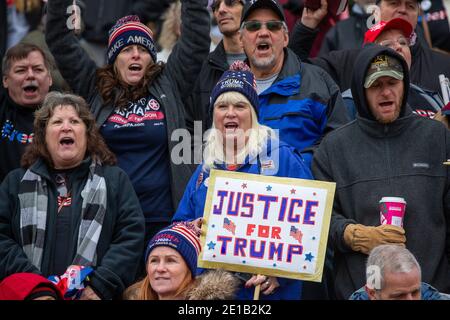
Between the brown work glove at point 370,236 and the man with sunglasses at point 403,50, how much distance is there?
5.18 ft

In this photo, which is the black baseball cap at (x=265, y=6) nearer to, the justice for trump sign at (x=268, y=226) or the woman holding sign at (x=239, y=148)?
the woman holding sign at (x=239, y=148)

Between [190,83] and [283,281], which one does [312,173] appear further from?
[190,83]

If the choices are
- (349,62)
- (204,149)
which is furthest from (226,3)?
(204,149)

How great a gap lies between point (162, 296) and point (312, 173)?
1.34 m

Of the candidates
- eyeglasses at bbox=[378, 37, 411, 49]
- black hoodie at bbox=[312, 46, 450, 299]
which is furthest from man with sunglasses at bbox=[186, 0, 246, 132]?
black hoodie at bbox=[312, 46, 450, 299]

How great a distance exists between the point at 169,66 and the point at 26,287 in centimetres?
252

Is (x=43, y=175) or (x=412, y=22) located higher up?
(x=412, y=22)

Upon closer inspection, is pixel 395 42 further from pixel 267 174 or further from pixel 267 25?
pixel 267 174

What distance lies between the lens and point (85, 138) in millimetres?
8383

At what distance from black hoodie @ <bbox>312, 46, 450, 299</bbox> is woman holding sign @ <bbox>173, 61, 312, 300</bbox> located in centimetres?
28

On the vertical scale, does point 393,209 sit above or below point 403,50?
below

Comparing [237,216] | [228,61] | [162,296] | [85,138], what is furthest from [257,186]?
[228,61]

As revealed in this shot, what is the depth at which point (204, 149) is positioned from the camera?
806cm

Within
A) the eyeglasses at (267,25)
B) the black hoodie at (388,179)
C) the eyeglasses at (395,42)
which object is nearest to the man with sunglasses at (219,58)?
the eyeglasses at (267,25)
